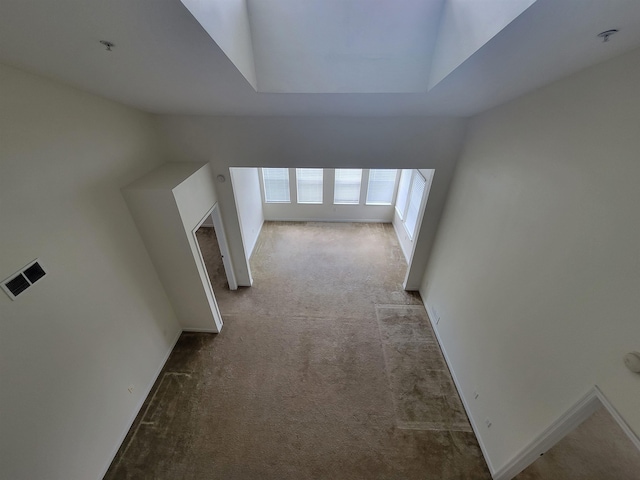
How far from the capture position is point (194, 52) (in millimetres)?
1303

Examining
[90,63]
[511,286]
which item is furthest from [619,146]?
[90,63]

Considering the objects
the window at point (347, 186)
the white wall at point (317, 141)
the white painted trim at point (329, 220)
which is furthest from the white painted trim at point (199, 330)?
the window at point (347, 186)

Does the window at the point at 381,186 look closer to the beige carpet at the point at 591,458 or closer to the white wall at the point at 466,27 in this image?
the white wall at the point at 466,27

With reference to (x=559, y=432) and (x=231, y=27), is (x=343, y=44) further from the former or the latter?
(x=559, y=432)

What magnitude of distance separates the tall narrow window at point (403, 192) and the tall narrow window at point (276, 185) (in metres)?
2.92

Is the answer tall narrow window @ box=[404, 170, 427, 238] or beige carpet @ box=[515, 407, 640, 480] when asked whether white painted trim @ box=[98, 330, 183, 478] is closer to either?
beige carpet @ box=[515, 407, 640, 480]

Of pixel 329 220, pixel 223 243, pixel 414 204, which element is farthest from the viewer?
pixel 329 220

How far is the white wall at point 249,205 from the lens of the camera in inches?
199

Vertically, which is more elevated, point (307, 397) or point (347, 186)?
point (347, 186)

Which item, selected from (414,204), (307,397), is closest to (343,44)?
(307,397)

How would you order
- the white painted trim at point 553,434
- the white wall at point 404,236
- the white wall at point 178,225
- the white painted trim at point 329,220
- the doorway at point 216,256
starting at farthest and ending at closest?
the white painted trim at point 329,220 < the white wall at point 404,236 < the doorway at point 216,256 < the white wall at point 178,225 < the white painted trim at point 553,434

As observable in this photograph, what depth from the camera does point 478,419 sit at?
2809 mm

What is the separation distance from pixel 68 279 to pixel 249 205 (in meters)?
3.80

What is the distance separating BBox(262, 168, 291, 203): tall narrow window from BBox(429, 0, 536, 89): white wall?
4.97 m
